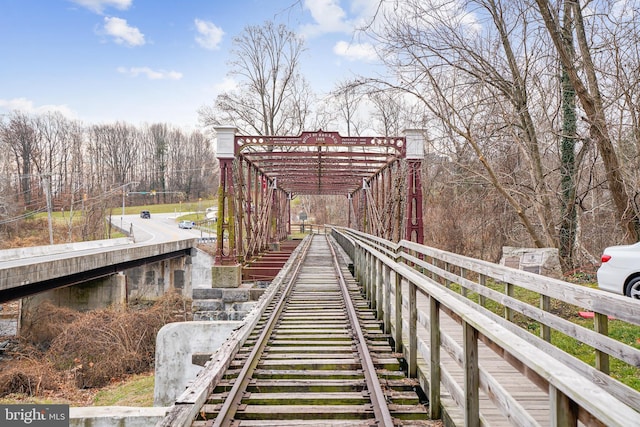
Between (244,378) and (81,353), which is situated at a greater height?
(244,378)

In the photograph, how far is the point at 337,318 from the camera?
24.2 ft

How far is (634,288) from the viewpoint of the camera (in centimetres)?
746

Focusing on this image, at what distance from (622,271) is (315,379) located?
259 inches

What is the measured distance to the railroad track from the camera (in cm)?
369

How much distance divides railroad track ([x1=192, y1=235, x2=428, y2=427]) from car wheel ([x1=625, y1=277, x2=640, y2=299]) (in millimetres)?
4701

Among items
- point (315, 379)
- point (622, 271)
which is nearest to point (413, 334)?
point (315, 379)

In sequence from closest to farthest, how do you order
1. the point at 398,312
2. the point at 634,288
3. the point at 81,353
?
the point at 398,312, the point at 634,288, the point at 81,353

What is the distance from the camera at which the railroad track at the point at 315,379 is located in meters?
3.69

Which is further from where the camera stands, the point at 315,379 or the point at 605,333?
the point at 315,379

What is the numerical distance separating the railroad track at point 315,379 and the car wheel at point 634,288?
15.4 feet

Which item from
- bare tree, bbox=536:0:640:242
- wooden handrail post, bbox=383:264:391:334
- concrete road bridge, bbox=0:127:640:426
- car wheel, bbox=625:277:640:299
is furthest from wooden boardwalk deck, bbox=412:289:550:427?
bare tree, bbox=536:0:640:242

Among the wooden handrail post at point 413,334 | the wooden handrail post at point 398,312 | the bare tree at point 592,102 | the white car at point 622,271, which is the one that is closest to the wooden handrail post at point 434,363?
the wooden handrail post at point 413,334

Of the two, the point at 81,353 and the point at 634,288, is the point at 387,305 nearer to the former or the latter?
the point at 634,288

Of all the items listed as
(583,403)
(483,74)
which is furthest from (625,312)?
(483,74)
